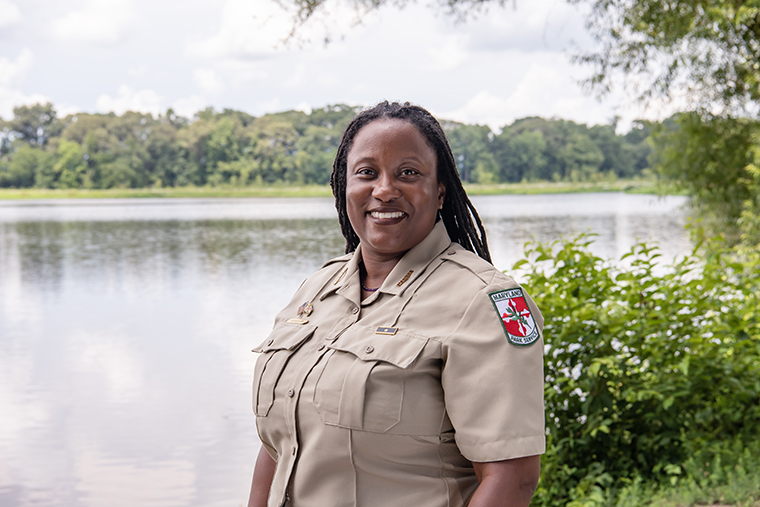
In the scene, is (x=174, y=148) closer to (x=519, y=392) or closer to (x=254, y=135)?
(x=254, y=135)

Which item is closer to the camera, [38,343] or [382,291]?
[382,291]

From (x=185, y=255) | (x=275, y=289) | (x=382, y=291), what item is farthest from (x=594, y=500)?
(x=185, y=255)

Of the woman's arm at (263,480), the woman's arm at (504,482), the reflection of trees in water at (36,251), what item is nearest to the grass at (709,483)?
the woman's arm at (263,480)

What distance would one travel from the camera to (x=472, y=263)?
1.49 m

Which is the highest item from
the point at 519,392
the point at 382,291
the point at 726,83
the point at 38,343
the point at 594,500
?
the point at 726,83

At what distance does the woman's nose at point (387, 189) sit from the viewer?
1551 mm

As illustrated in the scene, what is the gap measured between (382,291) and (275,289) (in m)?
15.2

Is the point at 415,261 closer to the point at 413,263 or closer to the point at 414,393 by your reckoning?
the point at 413,263

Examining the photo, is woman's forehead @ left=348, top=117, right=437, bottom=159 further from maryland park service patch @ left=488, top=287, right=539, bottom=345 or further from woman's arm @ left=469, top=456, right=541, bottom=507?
woman's arm @ left=469, top=456, right=541, bottom=507

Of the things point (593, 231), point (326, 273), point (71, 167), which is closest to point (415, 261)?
point (326, 273)

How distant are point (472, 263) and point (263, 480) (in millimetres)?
826

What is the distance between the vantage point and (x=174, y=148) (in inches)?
2719

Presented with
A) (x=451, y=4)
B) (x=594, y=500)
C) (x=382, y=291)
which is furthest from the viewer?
(x=451, y=4)

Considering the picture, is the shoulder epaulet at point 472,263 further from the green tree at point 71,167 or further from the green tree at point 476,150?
the green tree at point 71,167
